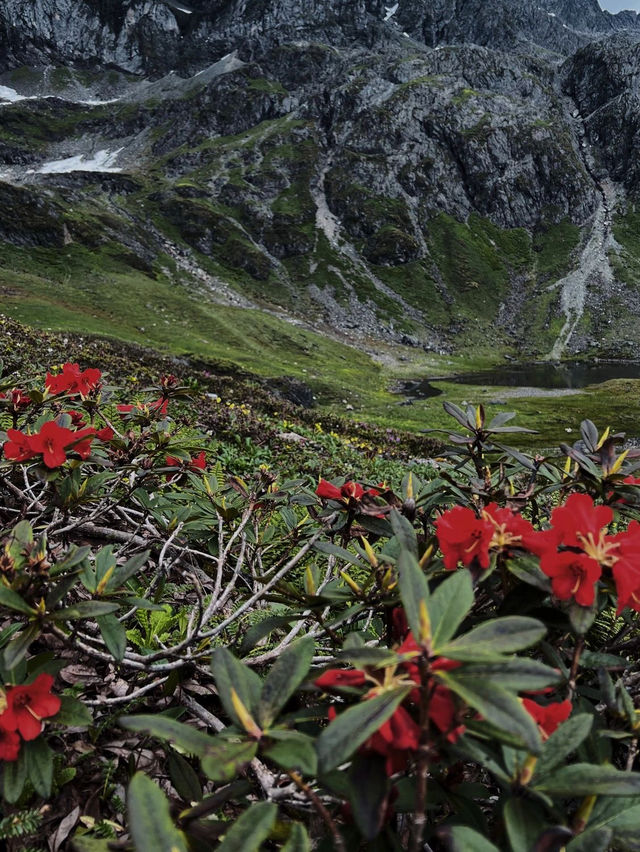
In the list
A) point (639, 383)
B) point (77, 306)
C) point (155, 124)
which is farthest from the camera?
point (155, 124)

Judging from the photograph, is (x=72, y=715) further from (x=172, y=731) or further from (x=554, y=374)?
(x=554, y=374)

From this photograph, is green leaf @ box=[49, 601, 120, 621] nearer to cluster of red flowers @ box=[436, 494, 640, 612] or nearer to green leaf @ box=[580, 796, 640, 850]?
cluster of red flowers @ box=[436, 494, 640, 612]

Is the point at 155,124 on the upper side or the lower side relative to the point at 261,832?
upper

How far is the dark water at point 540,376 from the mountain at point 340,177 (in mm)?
12743

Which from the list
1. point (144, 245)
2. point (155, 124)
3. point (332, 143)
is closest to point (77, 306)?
point (144, 245)

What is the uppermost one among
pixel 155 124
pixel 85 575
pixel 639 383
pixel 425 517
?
pixel 155 124

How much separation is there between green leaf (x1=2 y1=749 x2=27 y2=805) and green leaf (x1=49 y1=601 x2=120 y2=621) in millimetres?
411

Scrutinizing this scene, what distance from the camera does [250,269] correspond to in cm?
9325

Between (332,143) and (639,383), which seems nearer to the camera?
(639,383)

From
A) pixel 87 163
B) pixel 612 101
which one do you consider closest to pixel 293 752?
pixel 87 163

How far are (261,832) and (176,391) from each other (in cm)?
292

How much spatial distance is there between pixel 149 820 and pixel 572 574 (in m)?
1.21

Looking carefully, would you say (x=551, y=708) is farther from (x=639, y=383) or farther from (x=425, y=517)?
(x=639, y=383)

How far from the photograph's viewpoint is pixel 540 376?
212 feet
